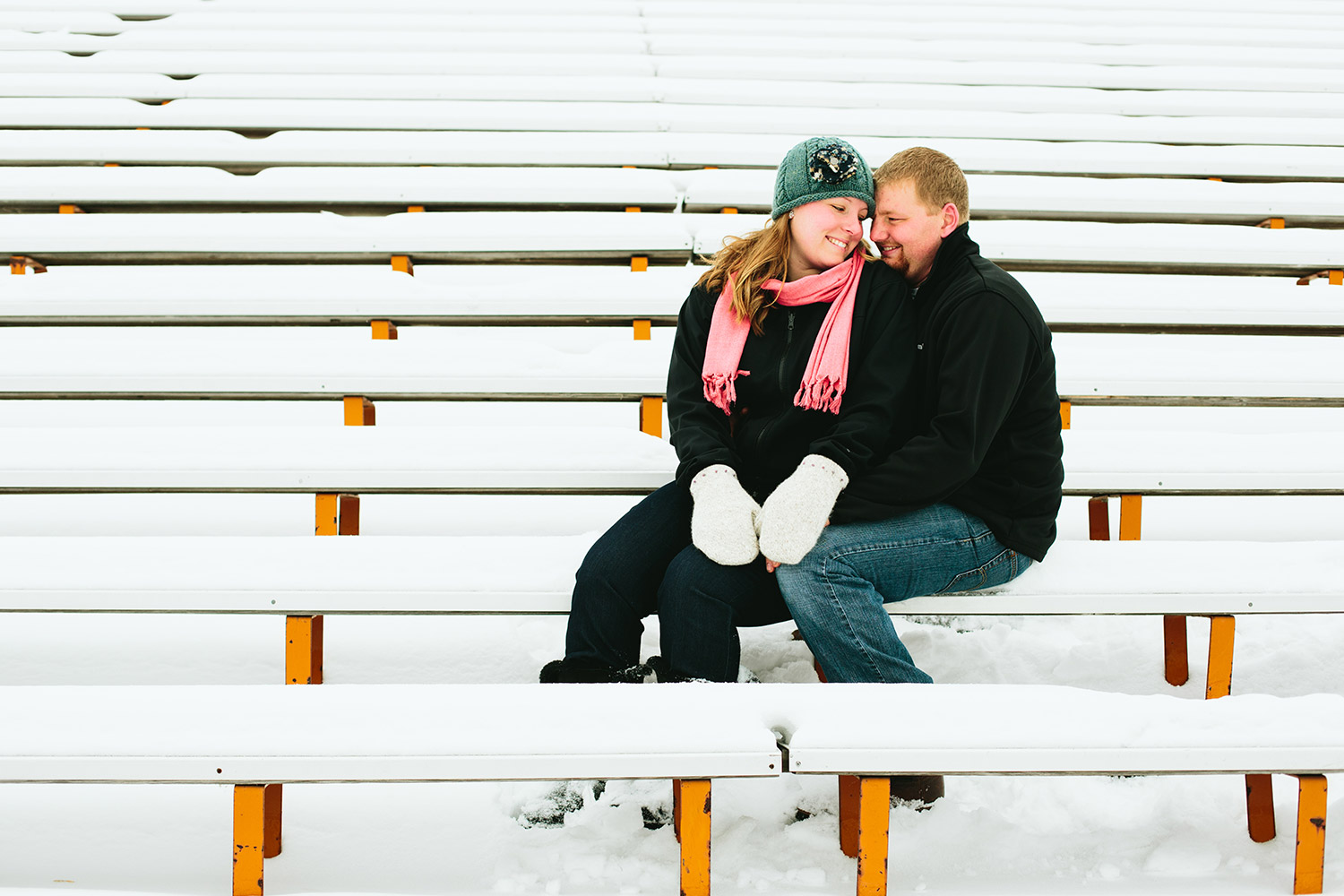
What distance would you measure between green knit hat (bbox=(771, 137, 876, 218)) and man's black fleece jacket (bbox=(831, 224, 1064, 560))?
0.51ft

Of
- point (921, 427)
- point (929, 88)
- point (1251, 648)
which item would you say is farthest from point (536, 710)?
point (929, 88)

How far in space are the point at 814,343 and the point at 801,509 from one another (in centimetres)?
28

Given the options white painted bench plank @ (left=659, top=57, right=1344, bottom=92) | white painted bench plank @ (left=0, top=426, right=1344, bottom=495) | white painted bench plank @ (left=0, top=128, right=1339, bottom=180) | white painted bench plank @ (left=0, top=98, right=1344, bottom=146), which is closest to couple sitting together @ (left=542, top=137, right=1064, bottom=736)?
white painted bench plank @ (left=0, top=426, right=1344, bottom=495)

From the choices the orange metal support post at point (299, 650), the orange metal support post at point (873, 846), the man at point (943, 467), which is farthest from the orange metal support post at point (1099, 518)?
the orange metal support post at point (299, 650)

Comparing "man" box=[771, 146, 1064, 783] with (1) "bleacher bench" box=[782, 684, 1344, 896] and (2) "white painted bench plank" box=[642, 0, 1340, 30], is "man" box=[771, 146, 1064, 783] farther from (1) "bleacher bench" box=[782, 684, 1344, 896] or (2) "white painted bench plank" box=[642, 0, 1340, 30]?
(2) "white painted bench plank" box=[642, 0, 1340, 30]

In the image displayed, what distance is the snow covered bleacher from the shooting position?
3.48 ft

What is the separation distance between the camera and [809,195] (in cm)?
125

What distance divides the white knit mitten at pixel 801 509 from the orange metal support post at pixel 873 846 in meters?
0.31

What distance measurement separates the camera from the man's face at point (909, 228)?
4.09 ft

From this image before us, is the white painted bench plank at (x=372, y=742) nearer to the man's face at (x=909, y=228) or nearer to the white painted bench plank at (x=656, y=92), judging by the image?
the man's face at (x=909, y=228)

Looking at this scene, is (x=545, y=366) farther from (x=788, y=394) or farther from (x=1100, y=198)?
(x=1100, y=198)

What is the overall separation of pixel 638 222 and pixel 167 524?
1.36m

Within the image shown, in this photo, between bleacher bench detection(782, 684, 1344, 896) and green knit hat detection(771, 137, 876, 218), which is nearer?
bleacher bench detection(782, 684, 1344, 896)

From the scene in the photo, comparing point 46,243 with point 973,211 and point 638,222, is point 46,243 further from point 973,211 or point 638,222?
point 973,211
